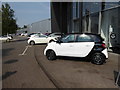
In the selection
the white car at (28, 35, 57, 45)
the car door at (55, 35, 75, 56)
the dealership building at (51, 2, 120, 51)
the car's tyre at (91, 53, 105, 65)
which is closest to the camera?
the car's tyre at (91, 53, 105, 65)

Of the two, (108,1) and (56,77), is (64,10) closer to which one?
(108,1)

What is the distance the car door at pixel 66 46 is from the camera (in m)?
7.35

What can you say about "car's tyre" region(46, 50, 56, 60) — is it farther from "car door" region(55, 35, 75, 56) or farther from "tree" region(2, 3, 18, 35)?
"tree" region(2, 3, 18, 35)

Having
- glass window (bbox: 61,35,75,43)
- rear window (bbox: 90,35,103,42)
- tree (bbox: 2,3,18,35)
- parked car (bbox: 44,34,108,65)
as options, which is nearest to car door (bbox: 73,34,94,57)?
parked car (bbox: 44,34,108,65)

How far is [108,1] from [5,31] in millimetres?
26774

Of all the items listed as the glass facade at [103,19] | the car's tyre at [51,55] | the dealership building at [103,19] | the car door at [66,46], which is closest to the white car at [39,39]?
the dealership building at [103,19]

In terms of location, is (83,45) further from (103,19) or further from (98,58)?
(103,19)

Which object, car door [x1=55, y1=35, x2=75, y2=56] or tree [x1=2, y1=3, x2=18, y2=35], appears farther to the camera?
tree [x1=2, y1=3, x2=18, y2=35]

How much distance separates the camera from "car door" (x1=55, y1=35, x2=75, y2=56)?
24.1 feet

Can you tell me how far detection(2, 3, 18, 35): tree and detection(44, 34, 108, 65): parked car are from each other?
82.6 ft

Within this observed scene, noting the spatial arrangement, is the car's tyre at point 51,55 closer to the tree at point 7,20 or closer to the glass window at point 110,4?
the glass window at point 110,4

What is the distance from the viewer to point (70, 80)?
4629mm

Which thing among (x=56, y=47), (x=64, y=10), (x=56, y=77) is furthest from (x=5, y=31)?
(x=56, y=77)

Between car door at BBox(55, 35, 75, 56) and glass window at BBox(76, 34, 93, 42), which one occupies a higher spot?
glass window at BBox(76, 34, 93, 42)
